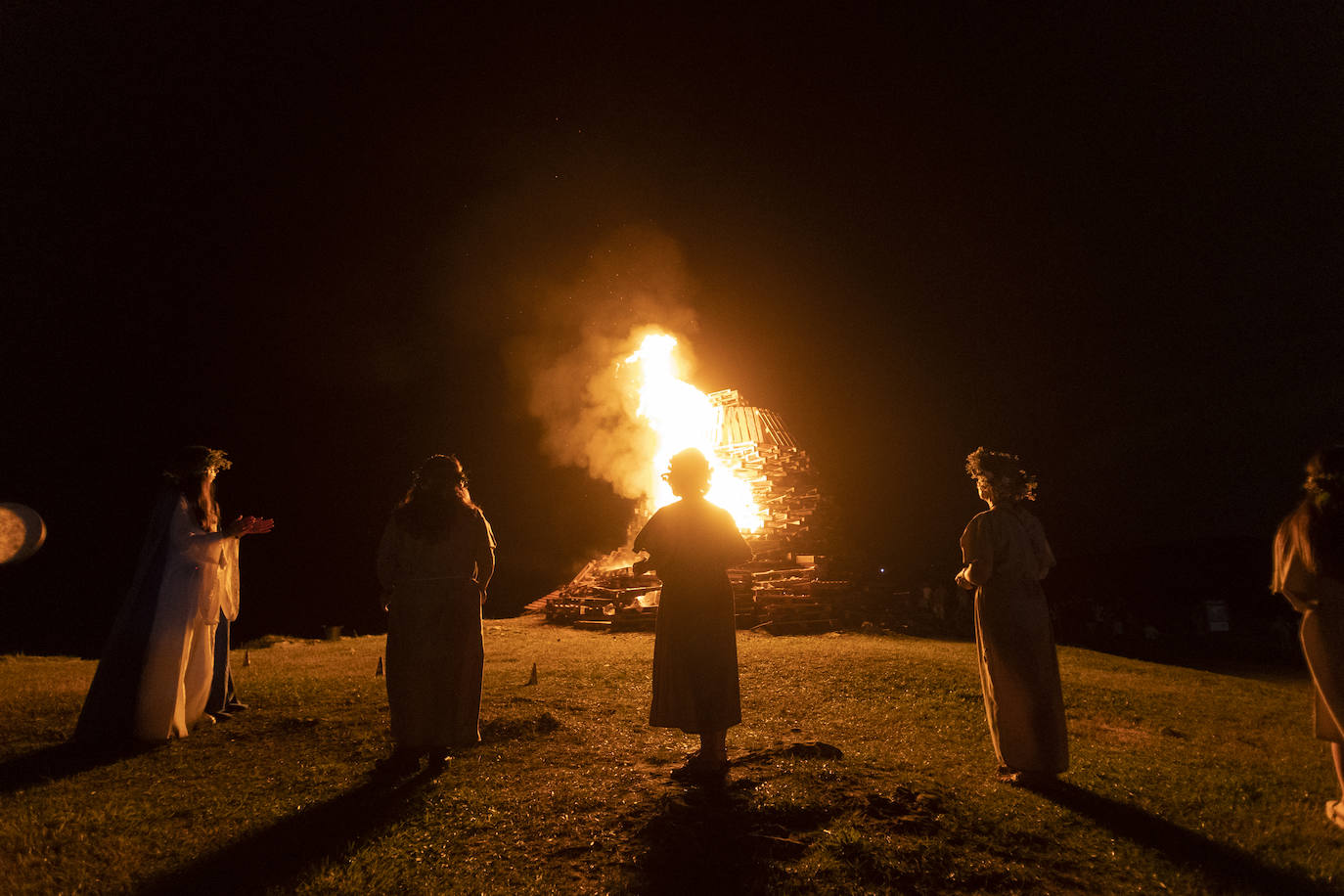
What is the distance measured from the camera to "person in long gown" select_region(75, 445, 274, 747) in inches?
243

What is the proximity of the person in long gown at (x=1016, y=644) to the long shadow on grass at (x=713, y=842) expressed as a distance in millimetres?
1997

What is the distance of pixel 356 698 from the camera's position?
8180 millimetres

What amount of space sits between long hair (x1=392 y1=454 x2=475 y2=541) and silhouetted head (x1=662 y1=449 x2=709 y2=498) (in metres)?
1.93

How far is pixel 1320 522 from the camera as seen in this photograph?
14.9 ft

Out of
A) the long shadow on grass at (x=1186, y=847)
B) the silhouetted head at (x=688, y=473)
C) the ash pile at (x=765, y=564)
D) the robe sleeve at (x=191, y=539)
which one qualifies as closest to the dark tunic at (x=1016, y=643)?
the long shadow on grass at (x=1186, y=847)

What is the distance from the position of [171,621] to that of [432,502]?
312 centimetres

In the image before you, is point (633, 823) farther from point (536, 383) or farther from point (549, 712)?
point (536, 383)

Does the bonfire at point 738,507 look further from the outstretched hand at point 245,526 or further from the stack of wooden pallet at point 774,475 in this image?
the outstretched hand at point 245,526

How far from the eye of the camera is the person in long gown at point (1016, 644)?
530 centimetres

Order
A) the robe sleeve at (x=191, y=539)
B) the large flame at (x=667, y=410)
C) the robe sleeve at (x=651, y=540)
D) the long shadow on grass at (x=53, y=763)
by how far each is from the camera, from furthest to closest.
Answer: the large flame at (x=667, y=410) < the robe sleeve at (x=191, y=539) < the robe sleeve at (x=651, y=540) < the long shadow on grass at (x=53, y=763)

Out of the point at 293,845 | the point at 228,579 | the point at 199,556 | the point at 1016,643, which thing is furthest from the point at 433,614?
the point at 1016,643

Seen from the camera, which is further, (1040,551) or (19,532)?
(19,532)

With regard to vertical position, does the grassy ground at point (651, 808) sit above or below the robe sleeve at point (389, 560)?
below

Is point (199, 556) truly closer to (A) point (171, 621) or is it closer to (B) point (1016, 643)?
(A) point (171, 621)
